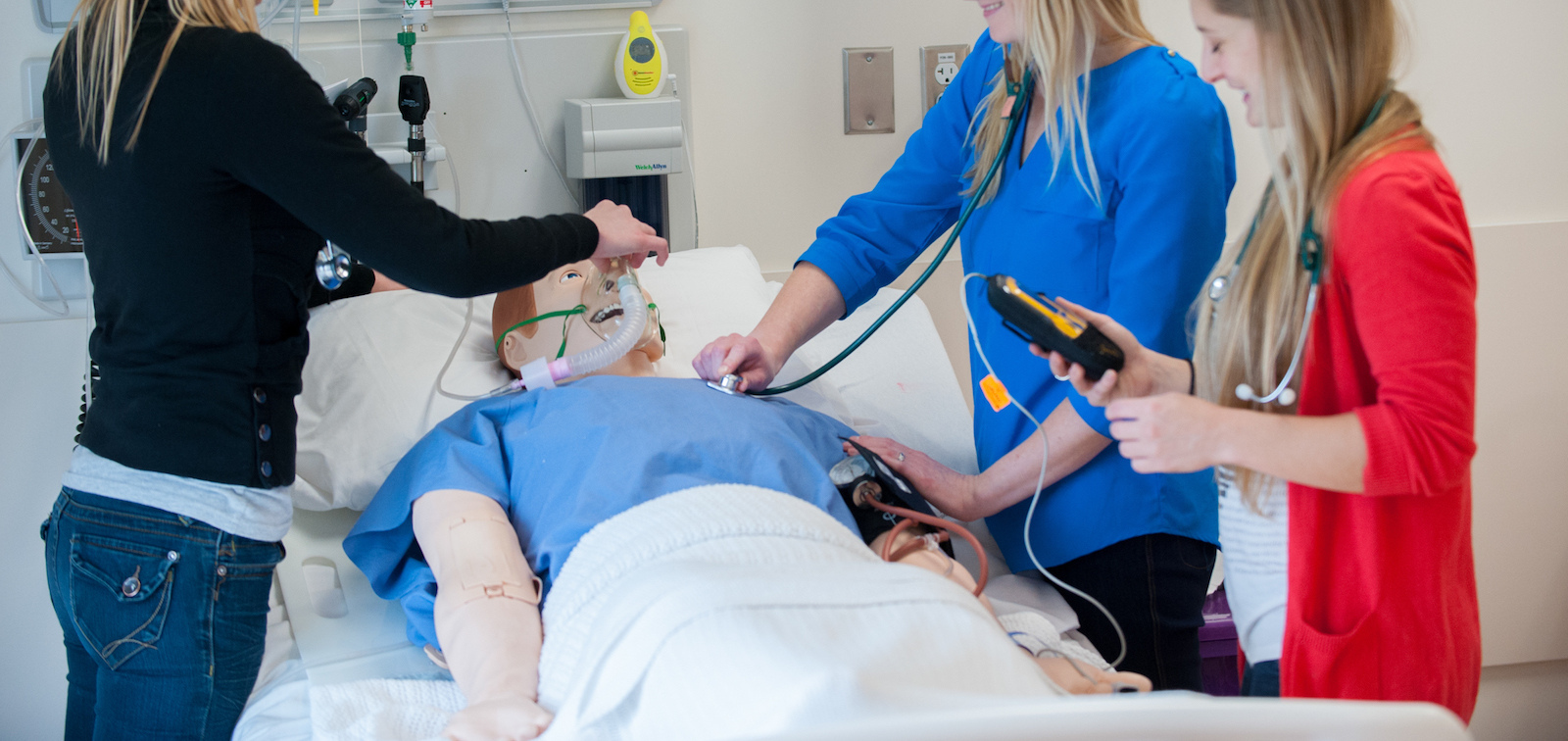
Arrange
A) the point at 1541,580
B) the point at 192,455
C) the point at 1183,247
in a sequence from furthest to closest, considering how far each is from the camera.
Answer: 1. the point at 1541,580
2. the point at 1183,247
3. the point at 192,455

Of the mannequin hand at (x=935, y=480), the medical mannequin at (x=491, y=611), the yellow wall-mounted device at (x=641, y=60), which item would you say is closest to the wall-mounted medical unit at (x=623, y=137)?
the yellow wall-mounted device at (x=641, y=60)

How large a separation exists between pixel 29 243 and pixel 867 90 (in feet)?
5.06

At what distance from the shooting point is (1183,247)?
1225 millimetres

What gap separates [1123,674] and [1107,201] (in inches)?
21.6

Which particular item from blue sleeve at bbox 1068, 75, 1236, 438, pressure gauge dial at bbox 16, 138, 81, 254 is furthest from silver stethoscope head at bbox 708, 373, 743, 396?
pressure gauge dial at bbox 16, 138, 81, 254

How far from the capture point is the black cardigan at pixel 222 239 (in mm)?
1012

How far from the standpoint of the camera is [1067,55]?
125 centimetres

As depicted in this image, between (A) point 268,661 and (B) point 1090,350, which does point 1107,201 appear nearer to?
(B) point 1090,350

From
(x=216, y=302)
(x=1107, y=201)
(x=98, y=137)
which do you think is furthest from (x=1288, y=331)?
(x=98, y=137)

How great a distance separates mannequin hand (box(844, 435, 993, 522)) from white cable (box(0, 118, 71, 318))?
1376mm

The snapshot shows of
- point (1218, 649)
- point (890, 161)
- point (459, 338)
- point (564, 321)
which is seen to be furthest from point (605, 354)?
point (1218, 649)

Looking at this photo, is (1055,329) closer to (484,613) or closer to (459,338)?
(484,613)

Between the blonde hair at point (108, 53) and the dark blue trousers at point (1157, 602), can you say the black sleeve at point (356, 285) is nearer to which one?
the blonde hair at point (108, 53)

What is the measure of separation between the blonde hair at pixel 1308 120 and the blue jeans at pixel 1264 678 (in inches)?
10.3
